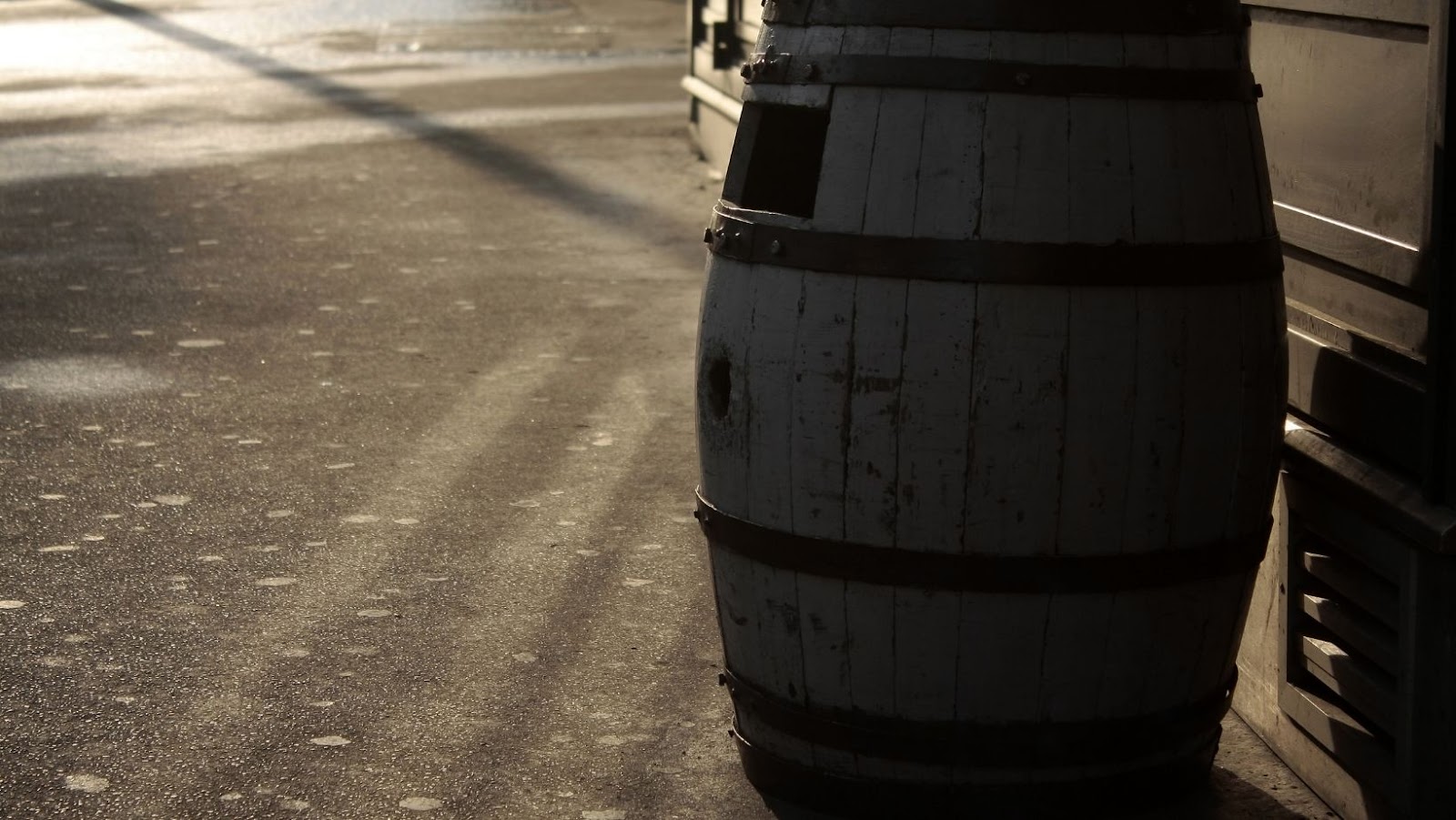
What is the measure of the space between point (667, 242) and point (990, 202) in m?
6.55

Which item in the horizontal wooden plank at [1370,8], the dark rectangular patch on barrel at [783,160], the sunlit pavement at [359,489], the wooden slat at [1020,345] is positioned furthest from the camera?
the sunlit pavement at [359,489]

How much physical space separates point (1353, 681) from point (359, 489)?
120 inches

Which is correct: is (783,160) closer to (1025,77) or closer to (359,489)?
(1025,77)

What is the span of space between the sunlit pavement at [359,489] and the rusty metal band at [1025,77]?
127 centimetres

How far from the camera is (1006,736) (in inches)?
124

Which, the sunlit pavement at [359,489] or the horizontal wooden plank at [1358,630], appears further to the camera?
the sunlit pavement at [359,489]

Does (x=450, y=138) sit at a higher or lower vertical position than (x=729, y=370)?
lower

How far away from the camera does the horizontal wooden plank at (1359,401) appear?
10.3 ft

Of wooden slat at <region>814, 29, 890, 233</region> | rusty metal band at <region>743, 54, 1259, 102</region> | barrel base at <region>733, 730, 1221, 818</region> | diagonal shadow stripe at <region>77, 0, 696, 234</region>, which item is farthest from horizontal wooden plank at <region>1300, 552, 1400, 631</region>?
diagonal shadow stripe at <region>77, 0, 696, 234</region>

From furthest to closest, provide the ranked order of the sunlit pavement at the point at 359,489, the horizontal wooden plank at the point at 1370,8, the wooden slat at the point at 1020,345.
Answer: the sunlit pavement at the point at 359,489 < the horizontal wooden plank at the point at 1370,8 < the wooden slat at the point at 1020,345

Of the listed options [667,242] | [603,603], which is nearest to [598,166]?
[667,242]

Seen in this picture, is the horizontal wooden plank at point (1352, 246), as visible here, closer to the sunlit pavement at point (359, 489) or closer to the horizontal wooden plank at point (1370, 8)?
the horizontal wooden plank at point (1370, 8)

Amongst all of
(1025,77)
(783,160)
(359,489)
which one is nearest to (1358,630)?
(1025,77)

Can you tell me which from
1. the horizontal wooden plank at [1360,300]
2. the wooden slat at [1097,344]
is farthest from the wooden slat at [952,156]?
the horizontal wooden plank at [1360,300]
